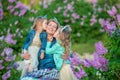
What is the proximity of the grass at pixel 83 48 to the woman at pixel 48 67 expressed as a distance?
5.21m

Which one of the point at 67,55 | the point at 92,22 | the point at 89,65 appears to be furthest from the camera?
the point at 92,22

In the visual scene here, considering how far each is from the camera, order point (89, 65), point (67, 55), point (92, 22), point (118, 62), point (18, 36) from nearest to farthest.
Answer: point (118, 62) → point (89, 65) → point (67, 55) → point (18, 36) → point (92, 22)

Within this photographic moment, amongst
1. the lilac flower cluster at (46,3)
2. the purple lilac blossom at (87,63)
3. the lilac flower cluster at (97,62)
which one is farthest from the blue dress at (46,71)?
the lilac flower cluster at (46,3)

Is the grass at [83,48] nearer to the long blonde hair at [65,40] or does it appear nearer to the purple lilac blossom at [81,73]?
the long blonde hair at [65,40]

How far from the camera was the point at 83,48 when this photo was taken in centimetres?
1222

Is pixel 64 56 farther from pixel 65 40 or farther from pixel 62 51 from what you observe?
pixel 65 40

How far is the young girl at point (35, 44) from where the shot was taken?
6.60 m

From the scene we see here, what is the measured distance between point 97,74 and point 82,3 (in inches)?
281

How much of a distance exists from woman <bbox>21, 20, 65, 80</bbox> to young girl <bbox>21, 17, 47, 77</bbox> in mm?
61

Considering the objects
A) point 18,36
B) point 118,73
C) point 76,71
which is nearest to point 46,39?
point 76,71

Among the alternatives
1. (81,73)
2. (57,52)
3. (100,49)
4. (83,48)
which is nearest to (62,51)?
(57,52)

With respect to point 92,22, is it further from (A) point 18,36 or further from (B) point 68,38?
(B) point 68,38

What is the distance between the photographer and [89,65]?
5824mm

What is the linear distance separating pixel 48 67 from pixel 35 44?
332mm
